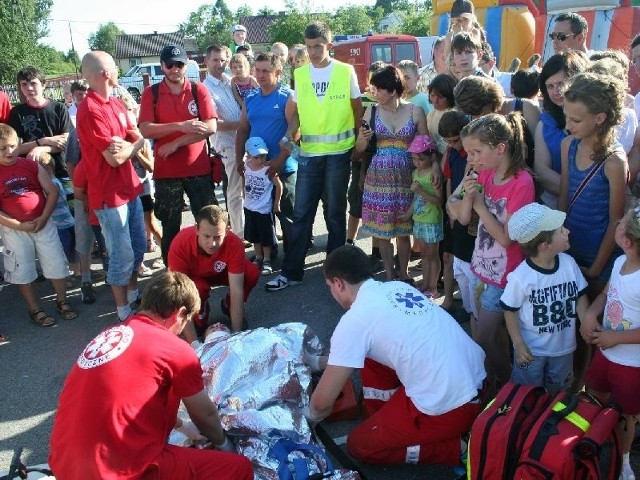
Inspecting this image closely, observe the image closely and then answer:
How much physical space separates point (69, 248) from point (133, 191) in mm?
1409

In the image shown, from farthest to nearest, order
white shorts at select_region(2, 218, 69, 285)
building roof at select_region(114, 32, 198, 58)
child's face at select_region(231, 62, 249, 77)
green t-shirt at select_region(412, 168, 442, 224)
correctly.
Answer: building roof at select_region(114, 32, 198, 58) < child's face at select_region(231, 62, 249, 77) < white shorts at select_region(2, 218, 69, 285) < green t-shirt at select_region(412, 168, 442, 224)

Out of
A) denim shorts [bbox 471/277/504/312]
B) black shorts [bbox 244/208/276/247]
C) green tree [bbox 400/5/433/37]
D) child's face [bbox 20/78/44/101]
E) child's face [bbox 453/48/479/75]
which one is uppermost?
green tree [bbox 400/5/433/37]

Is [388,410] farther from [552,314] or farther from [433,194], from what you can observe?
[433,194]

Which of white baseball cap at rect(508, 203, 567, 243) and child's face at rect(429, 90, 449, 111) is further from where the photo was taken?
child's face at rect(429, 90, 449, 111)

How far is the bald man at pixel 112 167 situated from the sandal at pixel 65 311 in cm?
49

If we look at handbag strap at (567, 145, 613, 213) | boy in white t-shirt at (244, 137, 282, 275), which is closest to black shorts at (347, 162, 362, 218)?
boy in white t-shirt at (244, 137, 282, 275)

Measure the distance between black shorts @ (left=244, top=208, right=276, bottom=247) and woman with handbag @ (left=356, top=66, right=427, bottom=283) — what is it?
3.53 feet

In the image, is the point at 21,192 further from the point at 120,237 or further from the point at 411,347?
the point at 411,347

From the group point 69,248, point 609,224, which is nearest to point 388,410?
point 609,224

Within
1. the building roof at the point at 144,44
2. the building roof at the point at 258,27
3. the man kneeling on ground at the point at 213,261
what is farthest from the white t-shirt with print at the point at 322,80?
the building roof at the point at 144,44

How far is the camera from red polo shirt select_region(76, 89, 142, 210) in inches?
155

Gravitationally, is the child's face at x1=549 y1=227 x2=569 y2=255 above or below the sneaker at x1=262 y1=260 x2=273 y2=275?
above

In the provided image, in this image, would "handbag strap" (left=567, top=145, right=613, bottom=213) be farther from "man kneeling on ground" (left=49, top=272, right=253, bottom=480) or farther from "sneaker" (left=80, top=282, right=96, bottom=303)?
"sneaker" (left=80, top=282, right=96, bottom=303)

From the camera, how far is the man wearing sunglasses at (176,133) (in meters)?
4.55
